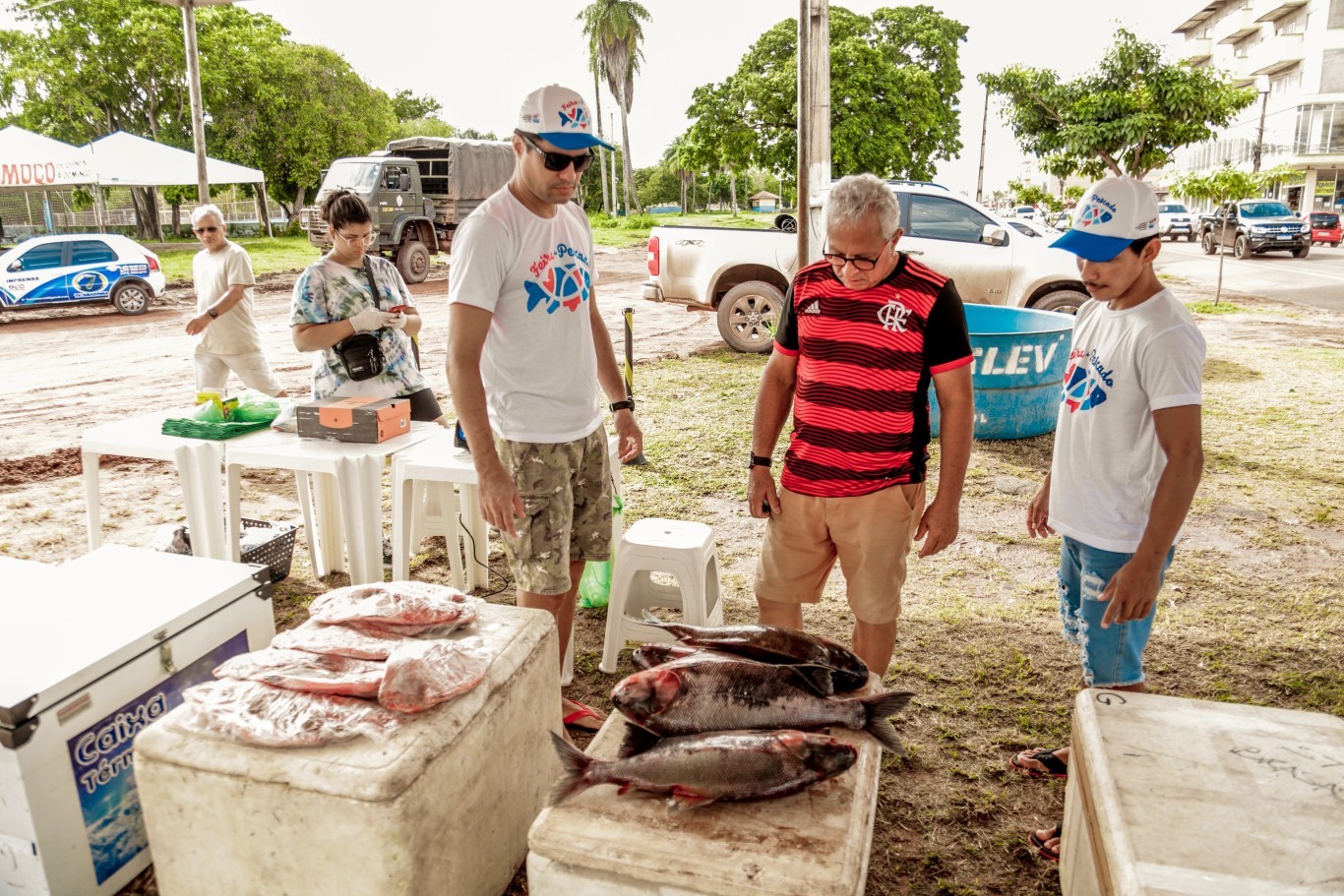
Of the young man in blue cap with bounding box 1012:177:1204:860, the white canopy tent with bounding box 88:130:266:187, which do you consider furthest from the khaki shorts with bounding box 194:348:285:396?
the white canopy tent with bounding box 88:130:266:187

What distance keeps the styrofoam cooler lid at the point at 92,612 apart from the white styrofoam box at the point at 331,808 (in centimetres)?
38

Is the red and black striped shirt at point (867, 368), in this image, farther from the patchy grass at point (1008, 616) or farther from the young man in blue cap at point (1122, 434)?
A: the patchy grass at point (1008, 616)

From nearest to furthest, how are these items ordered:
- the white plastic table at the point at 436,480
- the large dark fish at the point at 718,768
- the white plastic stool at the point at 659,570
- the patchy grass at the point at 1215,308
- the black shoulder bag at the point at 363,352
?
the large dark fish at the point at 718,768
the white plastic stool at the point at 659,570
the white plastic table at the point at 436,480
the black shoulder bag at the point at 363,352
the patchy grass at the point at 1215,308

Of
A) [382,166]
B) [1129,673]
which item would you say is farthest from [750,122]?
[1129,673]

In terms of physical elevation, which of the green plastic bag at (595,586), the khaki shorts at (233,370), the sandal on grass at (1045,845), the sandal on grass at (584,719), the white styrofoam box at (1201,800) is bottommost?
the sandal on grass at (1045,845)

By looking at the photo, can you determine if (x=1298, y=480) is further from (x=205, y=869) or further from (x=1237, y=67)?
(x=1237, y=67)

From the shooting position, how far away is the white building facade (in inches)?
1660

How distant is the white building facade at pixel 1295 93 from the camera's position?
4216cm

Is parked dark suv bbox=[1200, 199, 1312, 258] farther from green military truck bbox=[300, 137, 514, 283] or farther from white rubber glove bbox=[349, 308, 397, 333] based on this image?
white rubber glove bbox=[349, 308, 397, 333]

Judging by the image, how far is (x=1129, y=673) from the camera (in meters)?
2.59

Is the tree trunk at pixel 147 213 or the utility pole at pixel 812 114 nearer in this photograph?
the utility pole at pixel 812 114

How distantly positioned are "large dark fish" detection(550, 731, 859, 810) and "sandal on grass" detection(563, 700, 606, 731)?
1325 mm

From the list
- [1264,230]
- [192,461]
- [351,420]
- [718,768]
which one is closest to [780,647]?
[718,768]

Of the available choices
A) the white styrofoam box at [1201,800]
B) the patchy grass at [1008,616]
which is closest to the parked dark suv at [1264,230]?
the patchy grass at [1008,616]
